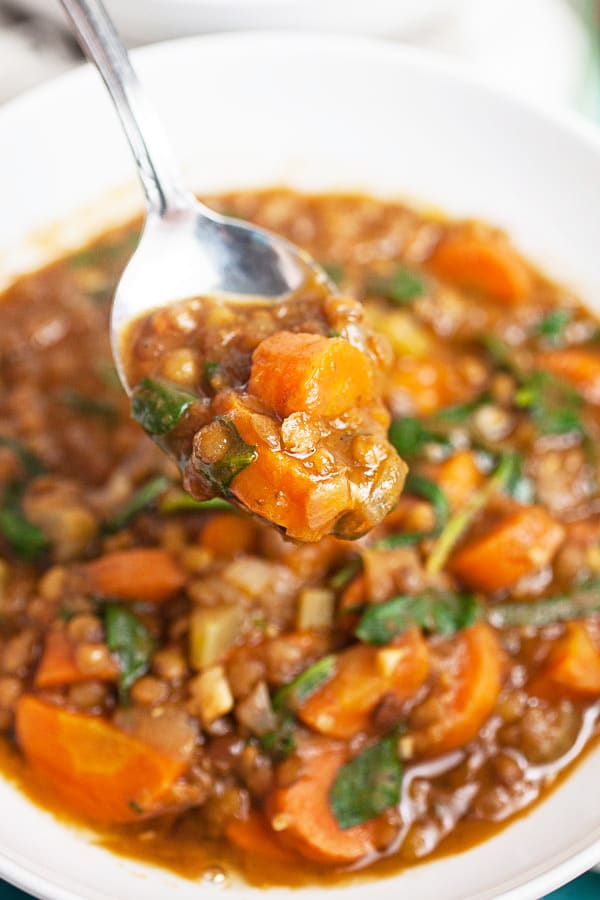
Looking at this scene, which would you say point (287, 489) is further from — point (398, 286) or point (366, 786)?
point (398, 286)

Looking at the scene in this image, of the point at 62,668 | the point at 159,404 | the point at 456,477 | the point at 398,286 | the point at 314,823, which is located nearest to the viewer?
the point at 159,404

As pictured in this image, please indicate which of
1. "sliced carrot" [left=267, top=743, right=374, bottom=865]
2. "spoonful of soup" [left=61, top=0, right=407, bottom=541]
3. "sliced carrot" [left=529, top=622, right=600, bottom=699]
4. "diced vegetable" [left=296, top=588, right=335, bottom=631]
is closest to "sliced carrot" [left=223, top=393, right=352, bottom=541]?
"spoonful of soup" [left=61, top=0, right=407, bottom=541]

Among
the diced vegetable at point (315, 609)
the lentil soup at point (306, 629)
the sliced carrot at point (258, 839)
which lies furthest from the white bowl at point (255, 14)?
the sliced carrot at point (258, 839)

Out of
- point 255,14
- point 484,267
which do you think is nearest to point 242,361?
point 484,267

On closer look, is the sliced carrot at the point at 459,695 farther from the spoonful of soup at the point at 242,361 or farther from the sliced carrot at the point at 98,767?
the spoonful of soup at the point at 242,361

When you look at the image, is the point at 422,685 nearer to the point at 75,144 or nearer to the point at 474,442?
the point at 474,442

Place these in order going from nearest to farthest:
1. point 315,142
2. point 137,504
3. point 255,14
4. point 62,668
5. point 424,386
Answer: point 62,668 → point 137,504 → point 424,386 → point 315,142 → point 255,14
